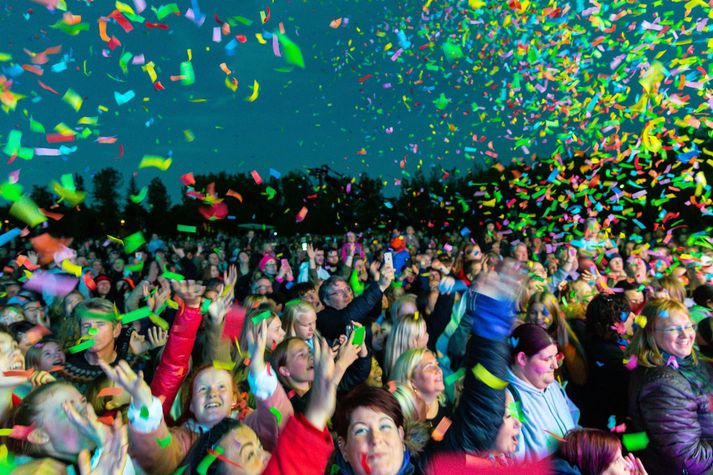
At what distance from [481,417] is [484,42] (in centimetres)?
848

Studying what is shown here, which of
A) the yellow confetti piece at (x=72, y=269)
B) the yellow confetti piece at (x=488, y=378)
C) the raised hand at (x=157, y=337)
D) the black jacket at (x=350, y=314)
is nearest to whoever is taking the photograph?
the yellow confetti piece at (x=488, y=378)

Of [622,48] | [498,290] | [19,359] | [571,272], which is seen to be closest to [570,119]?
[622,48]

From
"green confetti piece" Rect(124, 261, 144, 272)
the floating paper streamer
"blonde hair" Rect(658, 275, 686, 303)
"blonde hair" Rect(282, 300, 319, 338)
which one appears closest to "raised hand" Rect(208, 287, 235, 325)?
"blonde hair" Rect(282, 300, 319, 338)

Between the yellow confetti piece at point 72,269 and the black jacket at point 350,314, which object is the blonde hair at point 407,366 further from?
the yellow confetti piece at point 72,269

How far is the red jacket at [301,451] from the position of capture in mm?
2135

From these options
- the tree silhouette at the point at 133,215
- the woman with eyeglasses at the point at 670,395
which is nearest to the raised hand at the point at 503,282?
the woman with eyeglasses at the point at 670,395

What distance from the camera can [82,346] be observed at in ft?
14.2

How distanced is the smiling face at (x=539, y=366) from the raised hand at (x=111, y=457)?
2.23 metres

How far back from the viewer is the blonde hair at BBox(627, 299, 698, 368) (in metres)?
3.34

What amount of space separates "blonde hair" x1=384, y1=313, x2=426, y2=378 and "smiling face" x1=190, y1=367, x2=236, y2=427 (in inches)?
59.5

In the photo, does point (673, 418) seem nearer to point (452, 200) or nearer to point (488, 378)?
point (488, 378)

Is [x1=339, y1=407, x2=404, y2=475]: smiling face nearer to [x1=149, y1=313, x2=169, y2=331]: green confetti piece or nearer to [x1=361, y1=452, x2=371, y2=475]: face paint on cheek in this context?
[x1=361, y1=452, x2=371, y2=475]: face paint on cheek

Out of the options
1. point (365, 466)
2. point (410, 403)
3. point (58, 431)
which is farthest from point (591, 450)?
point (58, 431)

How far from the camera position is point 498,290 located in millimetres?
2592
